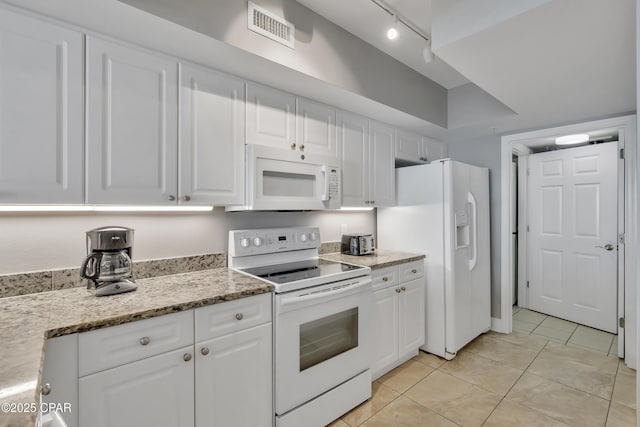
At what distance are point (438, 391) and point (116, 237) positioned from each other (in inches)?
92.6

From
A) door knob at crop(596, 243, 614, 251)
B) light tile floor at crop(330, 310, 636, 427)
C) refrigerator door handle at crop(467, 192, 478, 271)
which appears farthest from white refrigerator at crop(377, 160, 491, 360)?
door knob at crop(596, 243, 614, 251)

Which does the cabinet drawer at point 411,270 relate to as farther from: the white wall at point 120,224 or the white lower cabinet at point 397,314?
the white wall at point 120,224

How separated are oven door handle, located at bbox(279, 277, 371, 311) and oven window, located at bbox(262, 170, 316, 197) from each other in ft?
2.27

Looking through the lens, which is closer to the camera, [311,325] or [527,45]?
[527,45]

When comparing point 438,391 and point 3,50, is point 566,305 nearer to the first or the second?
point 438,391

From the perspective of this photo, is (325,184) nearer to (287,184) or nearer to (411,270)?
(287,184)

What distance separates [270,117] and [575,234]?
3.75 m

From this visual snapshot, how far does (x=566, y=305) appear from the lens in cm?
367

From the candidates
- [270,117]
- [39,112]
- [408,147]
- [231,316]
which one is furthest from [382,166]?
[39,112]

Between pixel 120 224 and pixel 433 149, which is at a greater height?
pixel 433 149

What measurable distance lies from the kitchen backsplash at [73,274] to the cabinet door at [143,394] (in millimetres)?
655

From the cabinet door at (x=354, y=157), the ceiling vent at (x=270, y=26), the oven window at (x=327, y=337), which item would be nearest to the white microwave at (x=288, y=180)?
the cabinet door at (x=354, y=157)

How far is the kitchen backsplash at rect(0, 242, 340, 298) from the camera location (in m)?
1.44

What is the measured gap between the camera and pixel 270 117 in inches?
81.5
